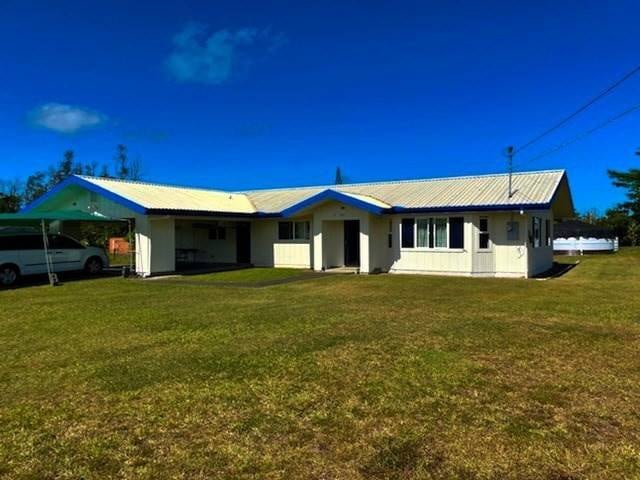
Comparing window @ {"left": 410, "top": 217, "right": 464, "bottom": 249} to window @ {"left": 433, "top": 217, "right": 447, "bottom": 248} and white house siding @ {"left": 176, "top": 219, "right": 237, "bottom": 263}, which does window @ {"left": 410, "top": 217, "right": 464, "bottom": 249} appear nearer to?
window @ {"left": 433, "top": 217, "right": 447, "bottom": 248}

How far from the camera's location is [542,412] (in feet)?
16.6

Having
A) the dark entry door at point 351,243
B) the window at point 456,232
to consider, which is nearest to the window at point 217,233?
the dark entry door at point 351,243

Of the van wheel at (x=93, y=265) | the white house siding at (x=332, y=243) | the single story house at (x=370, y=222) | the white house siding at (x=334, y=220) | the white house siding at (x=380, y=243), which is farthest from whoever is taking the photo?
the white house siding at (x=332, y=243)

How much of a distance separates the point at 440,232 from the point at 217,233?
37.4 ft

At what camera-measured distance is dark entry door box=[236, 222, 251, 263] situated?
84.1 ft

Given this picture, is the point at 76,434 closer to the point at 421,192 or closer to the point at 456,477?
the point at 456,477

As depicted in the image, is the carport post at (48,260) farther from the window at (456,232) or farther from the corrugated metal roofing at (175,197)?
the window at (456,232)

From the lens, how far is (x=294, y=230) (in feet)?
78.3

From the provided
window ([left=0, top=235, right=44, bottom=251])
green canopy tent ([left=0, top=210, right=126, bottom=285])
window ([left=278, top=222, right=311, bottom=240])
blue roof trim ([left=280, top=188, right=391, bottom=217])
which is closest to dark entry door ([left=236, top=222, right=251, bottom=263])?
window ([left=278, top=222, right=311, bottom=240])

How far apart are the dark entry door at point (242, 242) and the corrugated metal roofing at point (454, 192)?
1245 mm

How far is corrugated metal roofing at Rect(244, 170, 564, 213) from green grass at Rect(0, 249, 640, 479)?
862cm

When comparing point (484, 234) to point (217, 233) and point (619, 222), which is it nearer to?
point (217, 233)

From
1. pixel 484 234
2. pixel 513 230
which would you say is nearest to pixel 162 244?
pixel 484 234

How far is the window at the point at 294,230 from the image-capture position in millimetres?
23516
